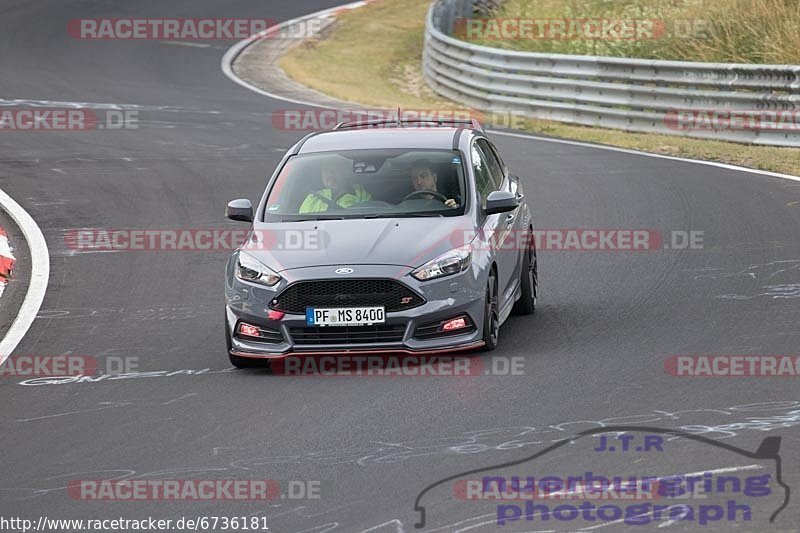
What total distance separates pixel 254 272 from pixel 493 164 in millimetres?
2858

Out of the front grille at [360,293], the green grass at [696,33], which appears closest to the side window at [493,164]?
the front grille at [360,293]

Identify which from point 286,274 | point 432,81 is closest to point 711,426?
point 286,274

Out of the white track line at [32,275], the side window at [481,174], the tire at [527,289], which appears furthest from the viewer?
the tire at [527,289]

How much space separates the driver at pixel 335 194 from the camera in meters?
11.3

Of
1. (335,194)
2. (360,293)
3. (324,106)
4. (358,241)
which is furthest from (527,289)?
(324,106)

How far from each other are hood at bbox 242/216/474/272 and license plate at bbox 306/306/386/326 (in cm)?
32

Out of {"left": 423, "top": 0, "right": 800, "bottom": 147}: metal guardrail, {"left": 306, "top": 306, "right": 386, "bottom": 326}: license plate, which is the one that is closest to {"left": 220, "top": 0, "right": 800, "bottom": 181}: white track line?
{"left": 423, "top": 0, "right": 800, "bottom": 147}: metal guardrail

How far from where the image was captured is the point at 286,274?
1027 cm

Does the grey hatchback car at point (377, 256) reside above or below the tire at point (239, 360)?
above

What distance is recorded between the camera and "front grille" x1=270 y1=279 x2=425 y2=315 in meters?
10.2

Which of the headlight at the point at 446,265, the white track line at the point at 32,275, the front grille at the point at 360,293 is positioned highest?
the headlight at the point at 446,265

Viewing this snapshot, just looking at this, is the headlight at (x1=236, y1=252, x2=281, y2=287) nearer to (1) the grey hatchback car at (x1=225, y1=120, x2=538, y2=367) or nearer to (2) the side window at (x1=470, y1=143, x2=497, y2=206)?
(1) the grey hatchback car at (x1=225, y1=120, x2=538, y2=367)

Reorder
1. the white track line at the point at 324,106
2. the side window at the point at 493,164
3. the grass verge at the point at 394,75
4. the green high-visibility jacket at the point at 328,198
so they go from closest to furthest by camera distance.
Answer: the green high-visibility jacket at the point at 328,198
the side window at the point at 493,164
the white track line at the point at 324,106
the grass verge at the point at 394,75

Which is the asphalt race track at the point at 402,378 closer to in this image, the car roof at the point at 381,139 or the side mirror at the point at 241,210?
the side mirror at the point at 241,210
